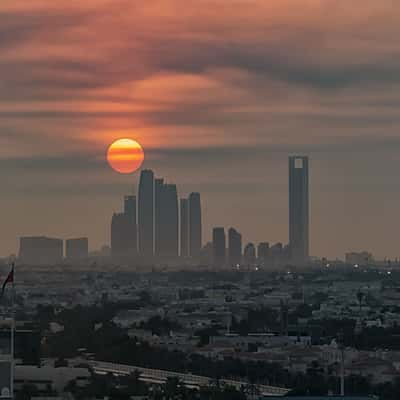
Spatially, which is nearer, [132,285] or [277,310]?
[277,310]

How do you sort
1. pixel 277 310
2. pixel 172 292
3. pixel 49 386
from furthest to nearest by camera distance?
pixel 172 292 → pixel 277 310 → pixel 49 386

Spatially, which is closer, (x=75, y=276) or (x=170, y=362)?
(x=170, y=362)

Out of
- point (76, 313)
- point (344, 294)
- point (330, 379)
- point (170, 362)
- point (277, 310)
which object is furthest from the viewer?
point (344, 294)

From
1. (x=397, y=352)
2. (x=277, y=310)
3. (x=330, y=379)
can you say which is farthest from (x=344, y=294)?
(x=330, y=379)


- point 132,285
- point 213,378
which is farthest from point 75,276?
point 213,378

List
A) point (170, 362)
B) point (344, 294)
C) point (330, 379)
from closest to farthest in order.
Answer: point (330, 379), point (170, 362), point (344, 294)

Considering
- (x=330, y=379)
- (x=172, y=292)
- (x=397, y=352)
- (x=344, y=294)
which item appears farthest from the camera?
(x=172, y=292)

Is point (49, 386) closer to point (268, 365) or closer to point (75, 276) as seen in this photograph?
point (268, 365)

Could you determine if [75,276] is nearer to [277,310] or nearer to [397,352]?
[277,310]
